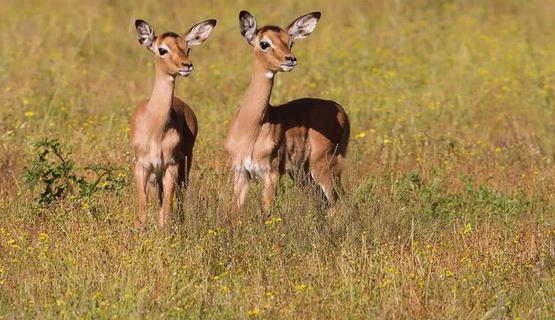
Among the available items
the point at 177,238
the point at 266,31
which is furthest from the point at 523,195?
the point at 177,238

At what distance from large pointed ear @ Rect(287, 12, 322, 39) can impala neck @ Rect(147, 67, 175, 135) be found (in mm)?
1477

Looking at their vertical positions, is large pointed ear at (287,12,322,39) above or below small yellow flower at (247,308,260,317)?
above

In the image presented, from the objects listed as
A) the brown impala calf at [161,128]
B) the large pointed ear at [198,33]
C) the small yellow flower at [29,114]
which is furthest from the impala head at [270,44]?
the small yellow flower at [29,114]

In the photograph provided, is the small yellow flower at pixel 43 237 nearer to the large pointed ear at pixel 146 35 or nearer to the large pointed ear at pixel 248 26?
the large pointed ear at pixel 146 35

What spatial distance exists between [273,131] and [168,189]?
115cm

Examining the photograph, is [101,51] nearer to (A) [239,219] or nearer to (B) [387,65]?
(B) [387,65]

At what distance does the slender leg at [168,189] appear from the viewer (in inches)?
410

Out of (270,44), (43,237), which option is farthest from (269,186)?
(43,237)

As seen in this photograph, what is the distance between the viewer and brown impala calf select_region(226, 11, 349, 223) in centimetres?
1081

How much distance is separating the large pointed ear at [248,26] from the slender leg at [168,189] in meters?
1.42

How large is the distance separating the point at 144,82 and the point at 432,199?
6034 mm

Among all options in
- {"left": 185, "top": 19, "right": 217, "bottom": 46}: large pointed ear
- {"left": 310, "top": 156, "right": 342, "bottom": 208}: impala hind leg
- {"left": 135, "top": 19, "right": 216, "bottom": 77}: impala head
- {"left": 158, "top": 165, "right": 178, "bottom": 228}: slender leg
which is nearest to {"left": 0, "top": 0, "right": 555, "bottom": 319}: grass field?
{"left": 310, "top": 156, "right": 342, "bottom": 208}: impala hind leg

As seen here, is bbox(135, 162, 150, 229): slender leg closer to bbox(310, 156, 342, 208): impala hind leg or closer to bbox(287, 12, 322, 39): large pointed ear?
bbox(310, 156, 342, 208): impala hind leg

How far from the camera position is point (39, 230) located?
928 cm
